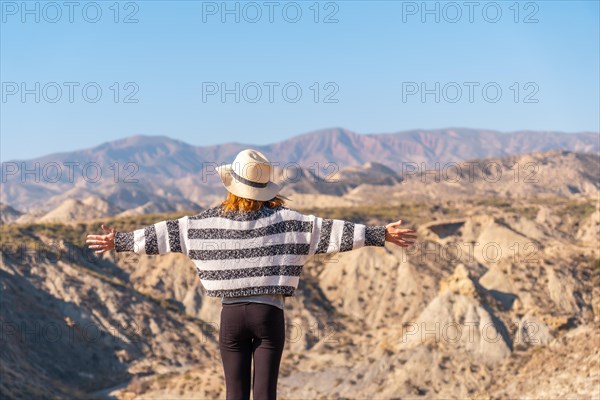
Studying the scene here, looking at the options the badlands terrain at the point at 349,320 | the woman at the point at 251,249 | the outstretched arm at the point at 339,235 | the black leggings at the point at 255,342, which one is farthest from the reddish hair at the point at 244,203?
the badlands terrain at the point at 349,320

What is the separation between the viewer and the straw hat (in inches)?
250

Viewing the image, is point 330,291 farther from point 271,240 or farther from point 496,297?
point 271,240

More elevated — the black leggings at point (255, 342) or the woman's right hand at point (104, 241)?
the woman's right hand at point (104, 241)

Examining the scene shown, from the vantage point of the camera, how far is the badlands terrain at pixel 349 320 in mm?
31484

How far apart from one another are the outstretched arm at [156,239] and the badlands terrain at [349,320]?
638 inches

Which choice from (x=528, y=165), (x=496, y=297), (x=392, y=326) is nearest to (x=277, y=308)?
(x=496, y=297)

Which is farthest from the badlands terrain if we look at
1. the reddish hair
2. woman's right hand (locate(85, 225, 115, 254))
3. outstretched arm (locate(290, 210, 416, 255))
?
woman's right hand (locate(85, 225, 115, 254))

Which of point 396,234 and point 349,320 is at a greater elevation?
point 396,234

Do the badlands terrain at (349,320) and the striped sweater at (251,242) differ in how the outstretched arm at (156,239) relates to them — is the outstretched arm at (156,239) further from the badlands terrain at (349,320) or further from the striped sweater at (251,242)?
the badlands terrain at (349,320)

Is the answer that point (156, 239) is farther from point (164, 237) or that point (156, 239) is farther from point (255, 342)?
point (255, 342)

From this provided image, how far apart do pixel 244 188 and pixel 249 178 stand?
8 cm

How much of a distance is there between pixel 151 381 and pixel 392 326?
48.9 feet

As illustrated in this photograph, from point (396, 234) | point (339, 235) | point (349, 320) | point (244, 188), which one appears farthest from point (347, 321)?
point (244, 188)

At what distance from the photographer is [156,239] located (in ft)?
21.0
